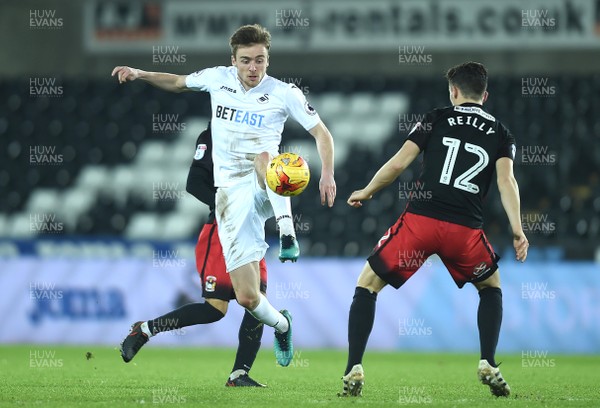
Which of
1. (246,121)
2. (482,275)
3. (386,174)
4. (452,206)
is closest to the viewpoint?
(386,174)

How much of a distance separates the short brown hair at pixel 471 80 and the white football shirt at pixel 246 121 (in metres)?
0.96

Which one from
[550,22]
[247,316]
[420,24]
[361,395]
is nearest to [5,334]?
[247,316]

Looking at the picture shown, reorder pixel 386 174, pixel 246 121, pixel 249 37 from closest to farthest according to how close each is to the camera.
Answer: pixel 386 174, pixel 249 37, pixel 246 121

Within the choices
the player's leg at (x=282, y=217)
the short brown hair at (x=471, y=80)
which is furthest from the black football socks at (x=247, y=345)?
the short brown hair at (x=471, y=80)

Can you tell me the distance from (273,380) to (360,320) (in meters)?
1.66

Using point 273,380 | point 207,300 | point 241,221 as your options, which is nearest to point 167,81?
point 241,221

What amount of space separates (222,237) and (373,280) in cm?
107

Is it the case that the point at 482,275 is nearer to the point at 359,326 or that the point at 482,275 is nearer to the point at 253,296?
the point at 359,326

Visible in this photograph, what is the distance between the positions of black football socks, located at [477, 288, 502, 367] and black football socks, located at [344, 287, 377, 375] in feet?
2.23

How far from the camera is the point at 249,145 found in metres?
7.12

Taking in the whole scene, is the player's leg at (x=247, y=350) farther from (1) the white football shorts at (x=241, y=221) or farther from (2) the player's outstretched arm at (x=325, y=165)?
(2) the player's outstretched arm at (x=325, y=165)

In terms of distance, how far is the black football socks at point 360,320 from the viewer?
21.6ft

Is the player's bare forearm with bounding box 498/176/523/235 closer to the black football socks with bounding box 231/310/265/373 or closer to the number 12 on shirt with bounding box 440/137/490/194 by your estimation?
the number 12 on shirt with bounding box 440/137/490/194

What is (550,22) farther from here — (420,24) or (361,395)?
(361,395)
